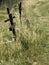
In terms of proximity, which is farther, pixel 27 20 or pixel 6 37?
pixel 27 20

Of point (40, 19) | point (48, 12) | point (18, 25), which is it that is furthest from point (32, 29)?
point (48, 12)

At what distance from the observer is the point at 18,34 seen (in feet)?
20.0

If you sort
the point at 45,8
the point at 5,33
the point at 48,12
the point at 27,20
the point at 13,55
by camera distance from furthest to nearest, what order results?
the point at 45,8, the point at 48,12, the point at 27,20, the point at 5,33, the point at 13,55

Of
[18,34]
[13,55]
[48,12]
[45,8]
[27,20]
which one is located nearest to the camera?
[13,55]

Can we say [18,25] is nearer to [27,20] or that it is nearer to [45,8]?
[27,20]

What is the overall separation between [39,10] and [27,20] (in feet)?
6.09

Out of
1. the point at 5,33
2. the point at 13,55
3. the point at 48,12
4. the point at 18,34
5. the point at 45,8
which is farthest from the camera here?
the point at 45,8

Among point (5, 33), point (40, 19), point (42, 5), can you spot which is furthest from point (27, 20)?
point (42, 5)

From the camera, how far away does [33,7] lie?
31.3ft

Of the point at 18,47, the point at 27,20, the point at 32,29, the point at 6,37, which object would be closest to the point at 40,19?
the point at 27,20

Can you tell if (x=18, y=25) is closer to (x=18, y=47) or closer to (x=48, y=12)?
(x=18, y=47)

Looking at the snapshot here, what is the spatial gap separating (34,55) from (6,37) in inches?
45.2

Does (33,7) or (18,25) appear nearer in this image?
(18,25)

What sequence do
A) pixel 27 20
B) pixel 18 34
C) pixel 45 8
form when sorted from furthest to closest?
1. pixel 45 8
2. pixel 27 20
3. pixel 18 34
